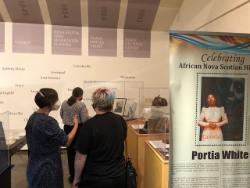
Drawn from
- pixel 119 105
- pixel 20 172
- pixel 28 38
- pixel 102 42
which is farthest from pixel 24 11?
pixel 20 172

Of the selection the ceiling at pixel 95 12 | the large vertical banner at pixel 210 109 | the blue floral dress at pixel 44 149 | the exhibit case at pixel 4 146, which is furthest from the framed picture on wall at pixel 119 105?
the large vertical banner at pixel 210 109

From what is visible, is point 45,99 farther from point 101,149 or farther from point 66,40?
point 66,40

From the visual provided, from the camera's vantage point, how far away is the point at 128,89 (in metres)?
6.25

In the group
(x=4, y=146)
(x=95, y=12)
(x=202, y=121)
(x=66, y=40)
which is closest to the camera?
(x=202, y=121)

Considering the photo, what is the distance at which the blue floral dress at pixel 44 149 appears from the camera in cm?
219

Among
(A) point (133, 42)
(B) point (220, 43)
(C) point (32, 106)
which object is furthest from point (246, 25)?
(C) point (32, 106)

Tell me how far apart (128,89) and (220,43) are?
4.55 meters

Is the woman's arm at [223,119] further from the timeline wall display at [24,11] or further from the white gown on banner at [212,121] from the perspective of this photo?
the timeline wall display at [24,11]

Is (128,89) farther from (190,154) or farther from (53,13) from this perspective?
(190,154)

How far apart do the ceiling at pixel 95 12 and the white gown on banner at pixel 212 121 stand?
4256 millimetres

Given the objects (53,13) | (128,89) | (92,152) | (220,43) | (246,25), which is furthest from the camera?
(128,89)

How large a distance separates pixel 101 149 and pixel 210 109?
2.53 feet

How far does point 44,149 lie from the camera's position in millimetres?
2238

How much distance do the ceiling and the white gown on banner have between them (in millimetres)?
4256
